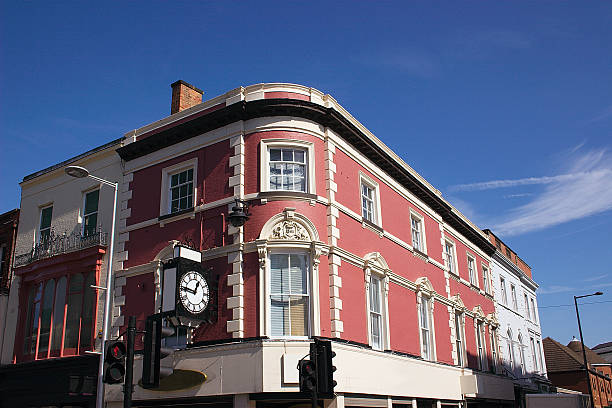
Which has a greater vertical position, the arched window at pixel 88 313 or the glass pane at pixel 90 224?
the glass pane at pixel 90 224

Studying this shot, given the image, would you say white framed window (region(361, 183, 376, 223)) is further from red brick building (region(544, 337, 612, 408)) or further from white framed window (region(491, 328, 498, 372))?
red brick building (region(544, 337, 612, 408))

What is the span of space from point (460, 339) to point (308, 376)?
18650 millimetres

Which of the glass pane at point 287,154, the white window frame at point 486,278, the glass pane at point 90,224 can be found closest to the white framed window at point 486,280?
the white window frame at point 486,278

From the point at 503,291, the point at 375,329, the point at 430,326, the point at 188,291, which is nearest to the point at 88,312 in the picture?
the point at 188,291

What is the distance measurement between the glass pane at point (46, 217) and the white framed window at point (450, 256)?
58.4ft

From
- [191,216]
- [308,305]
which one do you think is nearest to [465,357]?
[308,305]

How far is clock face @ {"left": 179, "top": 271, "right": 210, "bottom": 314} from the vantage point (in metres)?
17.3

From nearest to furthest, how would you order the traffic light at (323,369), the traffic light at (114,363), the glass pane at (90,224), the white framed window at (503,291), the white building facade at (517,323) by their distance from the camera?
1. the traffic light at (114,363)
2. the traffic light at (323,369)
3. the glass pane at (90,224)
4. the white building facade at (517,323)
5. the white framed window at (503,291)

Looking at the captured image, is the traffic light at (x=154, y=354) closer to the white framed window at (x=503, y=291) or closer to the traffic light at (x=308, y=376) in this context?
the traffic light at (x=308, y=376)

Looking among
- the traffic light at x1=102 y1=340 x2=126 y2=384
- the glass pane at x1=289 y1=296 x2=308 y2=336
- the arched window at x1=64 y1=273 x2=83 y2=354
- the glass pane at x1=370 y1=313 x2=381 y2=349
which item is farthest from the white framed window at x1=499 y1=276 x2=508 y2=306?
the traffic light at x1=102 y1=340 x2=126 y2=384

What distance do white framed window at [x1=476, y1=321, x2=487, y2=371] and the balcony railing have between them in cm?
1941

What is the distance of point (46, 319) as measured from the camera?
22.6 meters

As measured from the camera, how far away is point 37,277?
23.5 m

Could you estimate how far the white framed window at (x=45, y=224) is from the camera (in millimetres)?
24234
